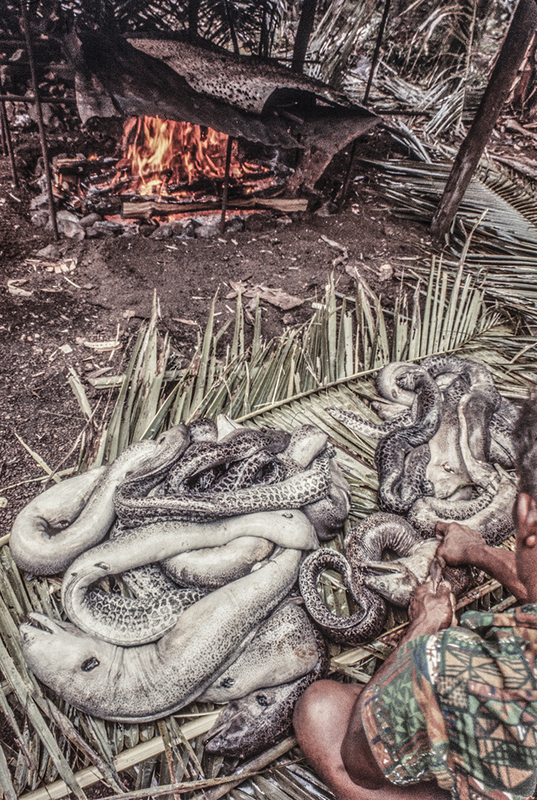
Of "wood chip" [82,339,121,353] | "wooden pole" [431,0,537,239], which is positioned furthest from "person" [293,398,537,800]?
"wooden pole" [431,0,537,239]

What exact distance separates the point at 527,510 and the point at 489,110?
562 cm

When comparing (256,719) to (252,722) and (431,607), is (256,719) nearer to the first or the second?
(252,722)

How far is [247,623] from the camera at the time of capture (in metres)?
2.00

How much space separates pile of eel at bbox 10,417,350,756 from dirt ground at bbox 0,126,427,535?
1.06 metres

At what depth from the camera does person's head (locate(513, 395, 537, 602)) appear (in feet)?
4.50

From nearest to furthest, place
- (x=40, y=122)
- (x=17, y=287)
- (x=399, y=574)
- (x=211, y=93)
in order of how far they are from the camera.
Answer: (x=399, y=574) < (x=17, y=287) < (x=40, y=122) < (x=211, y=93)

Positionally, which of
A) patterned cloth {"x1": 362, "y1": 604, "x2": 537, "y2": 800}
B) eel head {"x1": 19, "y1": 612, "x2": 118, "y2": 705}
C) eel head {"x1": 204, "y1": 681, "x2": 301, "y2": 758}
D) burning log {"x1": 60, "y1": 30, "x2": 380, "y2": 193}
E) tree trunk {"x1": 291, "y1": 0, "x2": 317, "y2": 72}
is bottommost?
eel head {"x1": 204, "y1": 681, "x2": 301, "y2": 758}

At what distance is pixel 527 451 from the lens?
5.09 ft

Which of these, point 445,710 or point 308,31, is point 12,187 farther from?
point 445,710

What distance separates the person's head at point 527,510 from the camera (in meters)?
1.37

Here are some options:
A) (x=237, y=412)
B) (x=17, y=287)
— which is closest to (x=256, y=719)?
(x=237, y=412)

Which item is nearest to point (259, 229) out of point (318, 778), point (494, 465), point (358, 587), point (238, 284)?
point (238, 284)

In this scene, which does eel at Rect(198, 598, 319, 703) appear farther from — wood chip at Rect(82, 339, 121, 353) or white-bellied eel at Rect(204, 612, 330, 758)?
wood chip at Rect(82, 339, 121, 353)

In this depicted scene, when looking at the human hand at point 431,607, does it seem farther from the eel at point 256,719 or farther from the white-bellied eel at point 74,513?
the white-bellied eel at point 74,513
